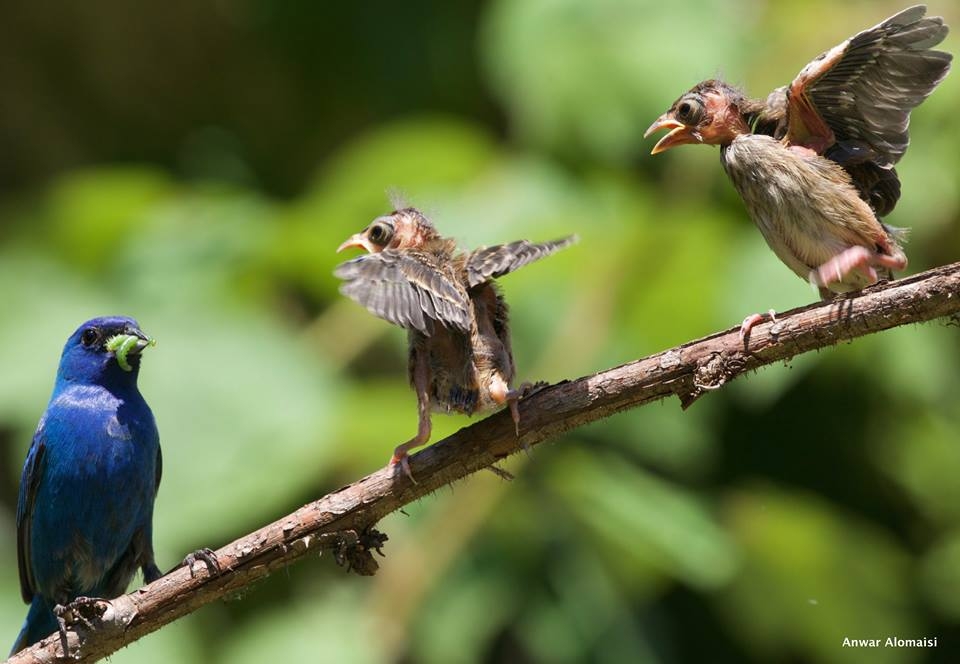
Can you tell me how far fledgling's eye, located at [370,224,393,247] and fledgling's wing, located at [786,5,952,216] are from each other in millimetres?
1325

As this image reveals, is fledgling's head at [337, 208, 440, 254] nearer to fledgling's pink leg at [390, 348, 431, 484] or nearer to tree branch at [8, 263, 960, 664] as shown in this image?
fledgling's pink leg at [390, 348, 431, 484]

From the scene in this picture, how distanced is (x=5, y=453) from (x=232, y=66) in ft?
10.0

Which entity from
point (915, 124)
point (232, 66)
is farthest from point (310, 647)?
point (232, 66)

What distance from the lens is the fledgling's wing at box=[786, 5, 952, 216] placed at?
4.29 meters

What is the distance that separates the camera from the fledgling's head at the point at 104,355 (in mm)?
5441

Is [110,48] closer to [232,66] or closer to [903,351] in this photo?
[232,66]

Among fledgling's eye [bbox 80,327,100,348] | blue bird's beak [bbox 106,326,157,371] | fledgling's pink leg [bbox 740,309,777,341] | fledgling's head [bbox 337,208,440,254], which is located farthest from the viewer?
fledgling's eye [bbox 80,327,100,348]

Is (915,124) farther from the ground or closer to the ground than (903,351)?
farther from the ground

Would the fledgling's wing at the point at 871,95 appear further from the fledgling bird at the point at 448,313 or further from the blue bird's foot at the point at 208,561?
the blue bird's foot at the point at 208,561

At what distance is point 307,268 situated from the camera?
21.8 ft

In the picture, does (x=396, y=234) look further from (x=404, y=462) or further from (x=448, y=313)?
(x=404, y=462)

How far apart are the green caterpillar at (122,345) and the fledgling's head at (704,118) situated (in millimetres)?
2076

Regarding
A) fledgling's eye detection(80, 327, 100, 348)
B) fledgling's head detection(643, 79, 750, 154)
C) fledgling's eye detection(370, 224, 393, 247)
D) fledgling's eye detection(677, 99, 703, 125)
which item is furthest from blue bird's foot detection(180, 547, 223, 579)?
fledgling's eye detection(677, 99, 703, 125)

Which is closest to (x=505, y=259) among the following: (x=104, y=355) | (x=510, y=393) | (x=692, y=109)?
(x=510, y=393)
